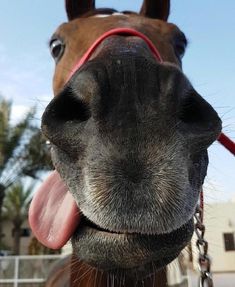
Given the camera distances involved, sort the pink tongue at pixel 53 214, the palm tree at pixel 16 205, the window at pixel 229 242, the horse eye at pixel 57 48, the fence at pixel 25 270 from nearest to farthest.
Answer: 1. the pink tongue at pixel 53 214
2. the horse eye at pixel 57 48
3. the fence at pixel 25 270
4. the window at pixel 229 242
5. the palm tree at pixel 16 205

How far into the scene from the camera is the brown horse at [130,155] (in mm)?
1621

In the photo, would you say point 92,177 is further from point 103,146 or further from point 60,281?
point 60,281

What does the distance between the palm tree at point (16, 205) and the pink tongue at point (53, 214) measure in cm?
2541

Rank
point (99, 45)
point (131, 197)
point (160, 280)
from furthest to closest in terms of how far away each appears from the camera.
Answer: point (160, 280) → point (99, 45) → point (131, 197)

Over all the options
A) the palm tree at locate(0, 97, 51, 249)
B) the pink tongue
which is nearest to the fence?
the palm tree at locate(0, 97, 51, 249)

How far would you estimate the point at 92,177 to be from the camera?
166 cm

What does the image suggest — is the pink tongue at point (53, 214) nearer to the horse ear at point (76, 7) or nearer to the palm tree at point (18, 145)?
the horse ear at point (76, 7)

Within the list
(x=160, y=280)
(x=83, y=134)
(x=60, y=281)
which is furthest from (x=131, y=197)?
(x=60, y=281)

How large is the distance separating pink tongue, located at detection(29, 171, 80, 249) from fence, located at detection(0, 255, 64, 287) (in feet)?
38.8

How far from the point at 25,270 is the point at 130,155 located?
13428mm

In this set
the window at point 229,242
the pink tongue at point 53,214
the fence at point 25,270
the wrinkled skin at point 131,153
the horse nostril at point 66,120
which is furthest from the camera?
the window at point 229,242

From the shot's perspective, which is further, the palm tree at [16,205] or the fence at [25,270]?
the palm tree at [16,205]

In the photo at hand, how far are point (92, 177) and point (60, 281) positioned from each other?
112 inches

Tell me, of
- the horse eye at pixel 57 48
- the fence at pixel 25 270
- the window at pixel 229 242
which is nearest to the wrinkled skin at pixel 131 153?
the horse eye at pixel 57 48
